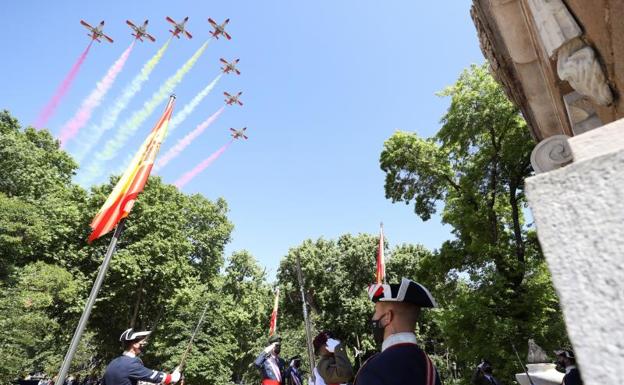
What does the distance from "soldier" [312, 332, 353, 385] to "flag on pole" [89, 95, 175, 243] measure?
4.35 metres

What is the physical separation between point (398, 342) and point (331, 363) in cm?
435

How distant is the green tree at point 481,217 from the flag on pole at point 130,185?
42.2 ft

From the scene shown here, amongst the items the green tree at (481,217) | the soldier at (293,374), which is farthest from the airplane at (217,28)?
the soldier at (293,374)

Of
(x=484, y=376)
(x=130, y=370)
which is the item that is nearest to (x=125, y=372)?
(x=130, y=370)

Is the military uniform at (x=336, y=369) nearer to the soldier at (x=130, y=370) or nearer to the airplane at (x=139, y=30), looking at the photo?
the soldier at (x=130, y=370)

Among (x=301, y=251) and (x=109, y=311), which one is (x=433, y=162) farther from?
(x=109, y=311)

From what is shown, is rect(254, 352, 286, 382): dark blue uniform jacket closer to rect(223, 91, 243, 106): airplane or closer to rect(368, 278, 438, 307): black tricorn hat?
rect(368, 278, 438, 307): black tricorn hat

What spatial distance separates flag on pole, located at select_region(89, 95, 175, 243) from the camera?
6750mm

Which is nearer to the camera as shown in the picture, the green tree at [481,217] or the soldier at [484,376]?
the soldier at [484,376]

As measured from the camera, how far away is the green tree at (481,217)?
14.1 metres

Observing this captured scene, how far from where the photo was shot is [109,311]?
28.4 metres

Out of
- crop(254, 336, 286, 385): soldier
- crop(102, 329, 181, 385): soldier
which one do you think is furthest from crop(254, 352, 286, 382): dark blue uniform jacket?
crop(102, 329, 181, 385): soldier

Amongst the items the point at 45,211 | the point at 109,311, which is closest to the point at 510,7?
the point at 45,211

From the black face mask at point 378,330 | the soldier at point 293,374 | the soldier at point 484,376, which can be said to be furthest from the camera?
the soldier at point 484,376
